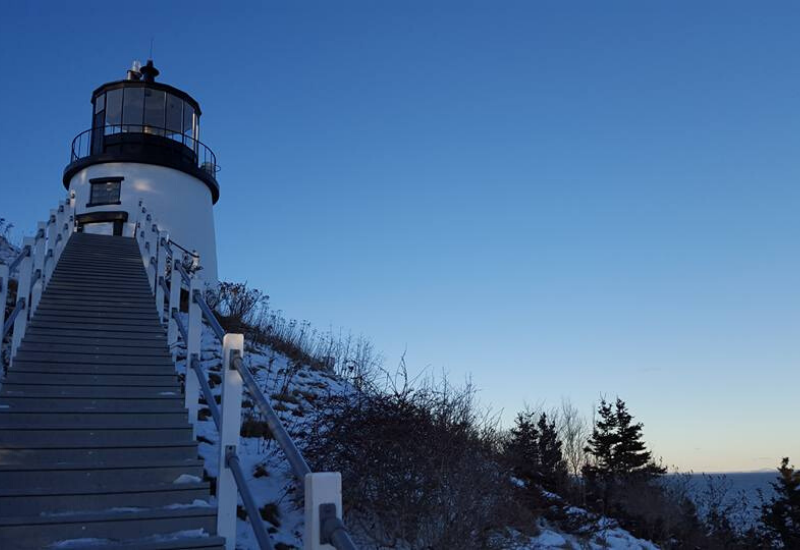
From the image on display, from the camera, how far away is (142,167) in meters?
18.3

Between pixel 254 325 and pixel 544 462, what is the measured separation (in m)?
7.89

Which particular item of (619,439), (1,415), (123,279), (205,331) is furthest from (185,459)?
(619,439)

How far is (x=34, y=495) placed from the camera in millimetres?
4043

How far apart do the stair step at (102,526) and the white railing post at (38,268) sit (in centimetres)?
451

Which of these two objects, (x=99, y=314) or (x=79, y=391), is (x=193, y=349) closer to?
(x=79, y=391)

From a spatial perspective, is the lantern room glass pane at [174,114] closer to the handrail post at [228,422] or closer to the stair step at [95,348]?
the stair step at [95,348]

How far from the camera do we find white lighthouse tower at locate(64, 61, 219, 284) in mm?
18219

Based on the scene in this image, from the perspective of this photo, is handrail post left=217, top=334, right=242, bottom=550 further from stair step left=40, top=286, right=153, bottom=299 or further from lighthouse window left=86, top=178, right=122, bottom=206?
lighthouse window left=86, top=178, right=122, bottom=206

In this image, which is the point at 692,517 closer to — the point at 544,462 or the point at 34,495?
the point at 544,462

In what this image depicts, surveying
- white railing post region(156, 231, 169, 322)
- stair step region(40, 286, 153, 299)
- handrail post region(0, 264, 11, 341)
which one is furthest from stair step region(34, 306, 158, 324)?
handrail post region(0, 264, 11, 341)

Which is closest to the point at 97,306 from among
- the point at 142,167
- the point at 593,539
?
the point at 593,539

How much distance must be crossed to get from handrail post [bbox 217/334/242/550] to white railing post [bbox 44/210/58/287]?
6.14 meters

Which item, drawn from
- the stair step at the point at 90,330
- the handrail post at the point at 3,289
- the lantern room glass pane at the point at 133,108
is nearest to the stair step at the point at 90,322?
the stair step at the point at 90,330

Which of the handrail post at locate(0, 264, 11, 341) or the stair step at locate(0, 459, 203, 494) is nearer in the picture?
the stair step at locate(0, 459, 203, 494)
